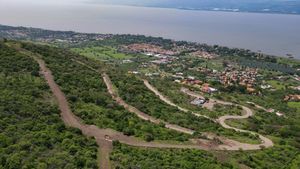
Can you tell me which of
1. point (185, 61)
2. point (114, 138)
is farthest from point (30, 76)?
point (185, 61)

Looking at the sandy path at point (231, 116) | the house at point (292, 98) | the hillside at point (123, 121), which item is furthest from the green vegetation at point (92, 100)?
the house at point (292, 98)

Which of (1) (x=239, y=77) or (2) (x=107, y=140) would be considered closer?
(2) (x=107, y=140)

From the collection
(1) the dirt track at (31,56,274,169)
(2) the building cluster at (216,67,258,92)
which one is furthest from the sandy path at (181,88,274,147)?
(2) the building cluster at (216,67,258,92)

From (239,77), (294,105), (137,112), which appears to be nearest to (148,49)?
(239,77)

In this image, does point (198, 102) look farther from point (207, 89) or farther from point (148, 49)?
point (148, 49)

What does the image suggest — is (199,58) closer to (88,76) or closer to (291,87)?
(291,87)

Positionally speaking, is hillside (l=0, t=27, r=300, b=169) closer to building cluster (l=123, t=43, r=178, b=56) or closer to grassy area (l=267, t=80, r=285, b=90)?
grassy area (l=267, t=80, r=285, b=90)
